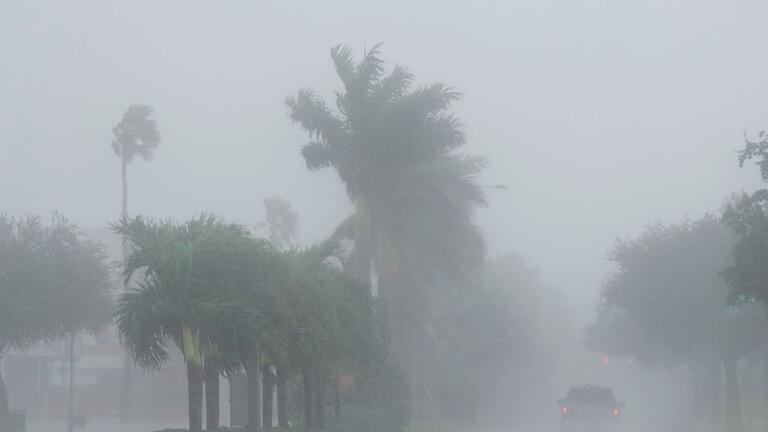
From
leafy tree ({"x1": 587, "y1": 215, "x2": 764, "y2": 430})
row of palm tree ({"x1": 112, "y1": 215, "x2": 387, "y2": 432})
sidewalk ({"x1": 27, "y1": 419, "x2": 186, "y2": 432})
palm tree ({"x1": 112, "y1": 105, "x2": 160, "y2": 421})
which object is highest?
palm tree ({"x1": 112, "y1": 105, "x2": 160, "y2": 421})

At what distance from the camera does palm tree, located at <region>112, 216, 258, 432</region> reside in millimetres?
20469

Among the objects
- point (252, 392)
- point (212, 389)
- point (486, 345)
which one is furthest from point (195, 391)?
point (486, 345)

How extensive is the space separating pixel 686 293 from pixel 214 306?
33.1 metres

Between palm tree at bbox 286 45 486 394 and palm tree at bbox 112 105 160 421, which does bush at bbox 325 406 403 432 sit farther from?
palm tree at bbox 112 105 160 421

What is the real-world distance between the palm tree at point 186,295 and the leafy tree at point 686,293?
95.9 feet

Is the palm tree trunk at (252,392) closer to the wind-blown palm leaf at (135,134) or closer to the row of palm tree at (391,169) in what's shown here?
the row of palm tree at (391,169)

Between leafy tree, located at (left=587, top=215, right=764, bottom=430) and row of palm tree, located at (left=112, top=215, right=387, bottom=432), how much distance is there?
26643mm

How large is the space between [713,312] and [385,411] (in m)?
17.0

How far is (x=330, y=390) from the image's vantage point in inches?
1462

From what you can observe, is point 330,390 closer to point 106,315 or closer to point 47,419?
point 106,315

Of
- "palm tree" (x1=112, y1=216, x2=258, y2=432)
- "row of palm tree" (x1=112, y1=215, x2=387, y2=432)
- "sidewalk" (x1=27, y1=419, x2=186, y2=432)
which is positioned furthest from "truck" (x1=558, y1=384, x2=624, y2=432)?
"palm tree" (x1=112, y1=216, x2=258, y2=432)

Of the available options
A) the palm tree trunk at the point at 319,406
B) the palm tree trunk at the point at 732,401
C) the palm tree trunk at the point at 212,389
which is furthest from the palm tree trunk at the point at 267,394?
the palm tree trunk at the point at 732,401

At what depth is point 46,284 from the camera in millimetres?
41781

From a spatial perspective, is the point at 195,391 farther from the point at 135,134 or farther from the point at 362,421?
the point at 135,134
